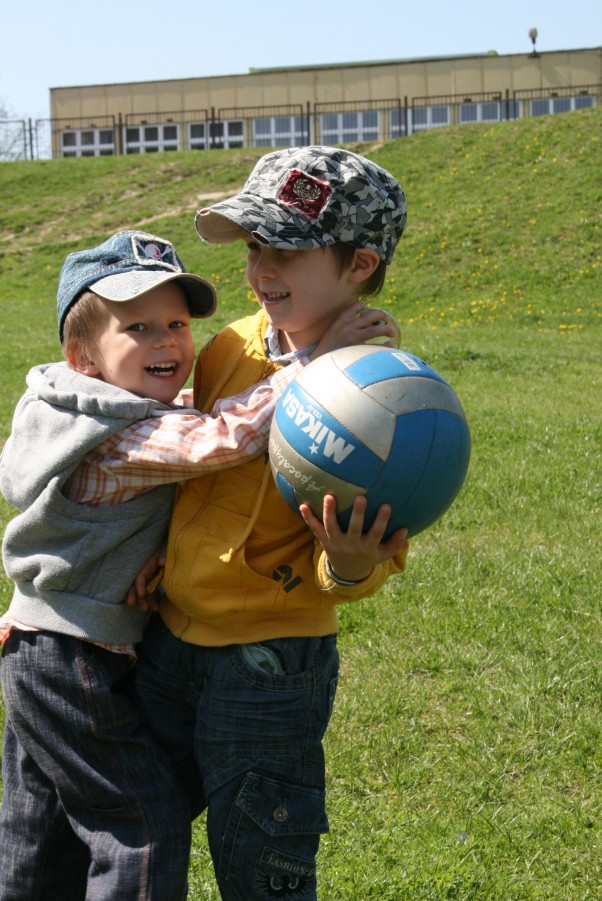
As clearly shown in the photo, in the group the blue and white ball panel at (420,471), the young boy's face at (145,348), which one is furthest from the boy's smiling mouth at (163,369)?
the blue and white ball panel at (420,471)

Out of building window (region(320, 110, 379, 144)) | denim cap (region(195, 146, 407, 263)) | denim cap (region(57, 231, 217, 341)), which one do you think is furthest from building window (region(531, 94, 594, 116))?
denim cap (region(195, 146, 407, 263))

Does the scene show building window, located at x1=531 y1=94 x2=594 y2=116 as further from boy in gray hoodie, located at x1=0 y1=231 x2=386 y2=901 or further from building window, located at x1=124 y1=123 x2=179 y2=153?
boy in gray hoodie, located at x1=0 y1=231 x2=386 y2=901

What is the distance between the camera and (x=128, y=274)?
2.75 metres

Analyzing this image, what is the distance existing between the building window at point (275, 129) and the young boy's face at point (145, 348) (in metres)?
45.6

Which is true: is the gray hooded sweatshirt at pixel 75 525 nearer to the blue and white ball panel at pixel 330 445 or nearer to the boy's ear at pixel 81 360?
the boy's ear at pixel 81 360

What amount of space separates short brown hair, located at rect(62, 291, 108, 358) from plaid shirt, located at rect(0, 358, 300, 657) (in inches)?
12.4

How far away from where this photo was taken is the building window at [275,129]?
153 feet

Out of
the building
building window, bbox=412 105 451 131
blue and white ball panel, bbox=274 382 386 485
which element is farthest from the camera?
building window, bbox=412 105 451 131

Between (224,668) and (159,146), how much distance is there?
158 feet

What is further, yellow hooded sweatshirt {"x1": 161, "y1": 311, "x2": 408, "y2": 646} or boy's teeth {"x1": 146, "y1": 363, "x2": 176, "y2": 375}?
boy's teeth {"x1": 146, "y1": 363, "x2": 176, "y2": 375}

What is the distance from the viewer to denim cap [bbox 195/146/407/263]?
2.55m

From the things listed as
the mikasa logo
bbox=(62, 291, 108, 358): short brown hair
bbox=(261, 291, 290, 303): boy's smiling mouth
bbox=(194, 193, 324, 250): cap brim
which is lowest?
the mikasa logo

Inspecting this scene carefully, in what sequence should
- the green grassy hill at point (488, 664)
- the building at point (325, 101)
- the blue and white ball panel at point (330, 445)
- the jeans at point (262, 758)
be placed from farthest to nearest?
the building at point (325, 101)
the green grassy hill at point (488, 664)
the jeans at point (262, 758)
the blue and white ball panel at point (330, 445)

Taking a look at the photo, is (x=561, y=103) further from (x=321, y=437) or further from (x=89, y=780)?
(x=89, y=780)
